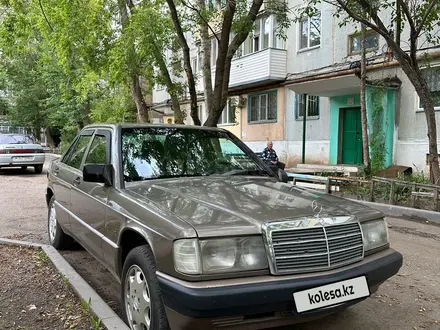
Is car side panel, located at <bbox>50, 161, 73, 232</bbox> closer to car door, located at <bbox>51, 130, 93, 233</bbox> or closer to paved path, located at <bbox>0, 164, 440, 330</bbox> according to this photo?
car door, located at <bbox>51, 130, 93, 233</bbox>

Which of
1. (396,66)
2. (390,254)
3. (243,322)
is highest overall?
(396,66)

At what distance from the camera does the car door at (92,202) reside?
3.63m

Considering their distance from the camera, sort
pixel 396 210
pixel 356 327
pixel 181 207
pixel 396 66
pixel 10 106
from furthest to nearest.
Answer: pixel 10 106
pixel 396 66
pixel 396 210
pixel 356 327
pixel 181 207

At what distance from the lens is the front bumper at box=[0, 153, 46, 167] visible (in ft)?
49.0

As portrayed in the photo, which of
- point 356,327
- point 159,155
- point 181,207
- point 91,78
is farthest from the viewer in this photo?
point 91,78

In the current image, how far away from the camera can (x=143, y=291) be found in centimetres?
284

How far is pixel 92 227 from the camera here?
12.6ft

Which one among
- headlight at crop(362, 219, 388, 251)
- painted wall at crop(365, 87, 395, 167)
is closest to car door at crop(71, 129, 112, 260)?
headlight at crop(362, 219, 388, 251)

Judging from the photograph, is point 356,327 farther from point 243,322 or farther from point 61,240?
point 61,240

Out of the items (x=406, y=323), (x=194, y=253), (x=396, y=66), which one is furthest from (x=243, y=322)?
(x=396, y=66)

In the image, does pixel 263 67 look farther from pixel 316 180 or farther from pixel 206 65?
pixel 316 180

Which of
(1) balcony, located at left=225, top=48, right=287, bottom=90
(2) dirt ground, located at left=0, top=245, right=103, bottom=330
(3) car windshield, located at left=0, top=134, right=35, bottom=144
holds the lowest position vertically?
(2) dirt ground, located at left=0, top=245, right=103, bottom=330

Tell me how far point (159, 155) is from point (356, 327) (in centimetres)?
221

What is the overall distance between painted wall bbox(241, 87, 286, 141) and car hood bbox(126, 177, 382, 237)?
561 inches
